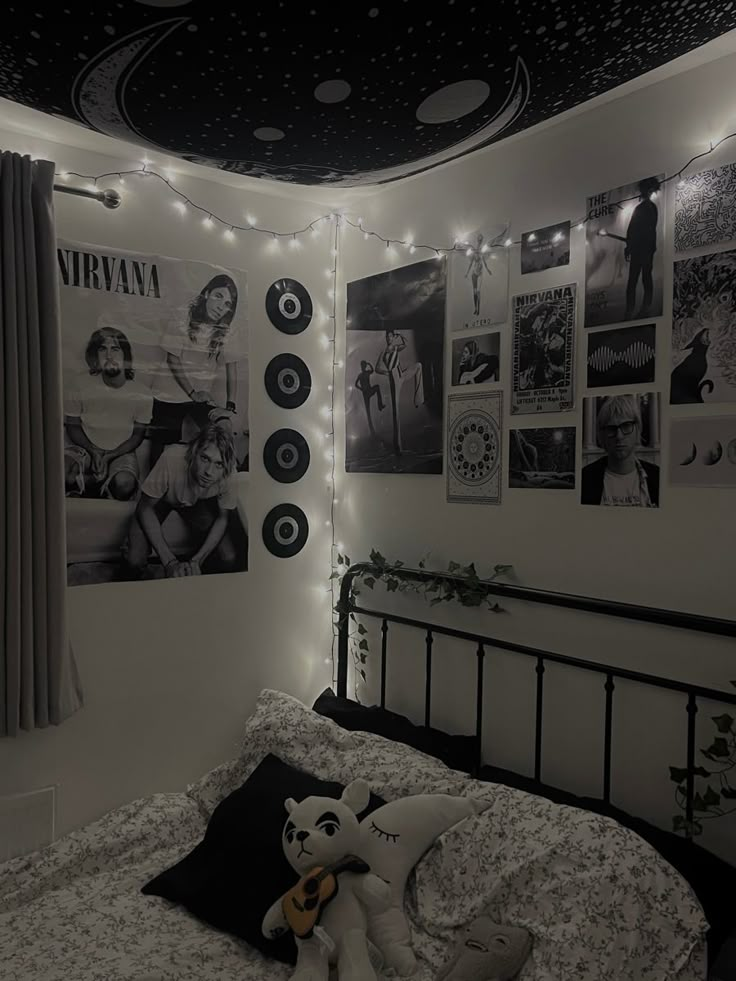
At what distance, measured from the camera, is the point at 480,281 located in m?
2.35

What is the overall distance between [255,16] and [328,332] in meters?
2.14

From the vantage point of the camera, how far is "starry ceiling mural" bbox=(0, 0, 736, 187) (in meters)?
0.81

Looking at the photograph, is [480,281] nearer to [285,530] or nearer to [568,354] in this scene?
[568,354]

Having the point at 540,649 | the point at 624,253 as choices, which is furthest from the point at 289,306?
the point at 540,649

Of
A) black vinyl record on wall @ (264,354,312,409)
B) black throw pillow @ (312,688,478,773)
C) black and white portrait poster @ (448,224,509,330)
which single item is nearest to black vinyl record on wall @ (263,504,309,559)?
black vinyl record on wall @ (264,354,312,409)

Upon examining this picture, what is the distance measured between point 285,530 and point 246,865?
1226mm

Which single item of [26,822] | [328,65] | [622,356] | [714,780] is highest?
[328,65]

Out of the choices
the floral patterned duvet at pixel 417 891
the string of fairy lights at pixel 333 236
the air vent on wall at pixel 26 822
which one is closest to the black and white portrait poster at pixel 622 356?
the string of fairy lights at pixel 333 236

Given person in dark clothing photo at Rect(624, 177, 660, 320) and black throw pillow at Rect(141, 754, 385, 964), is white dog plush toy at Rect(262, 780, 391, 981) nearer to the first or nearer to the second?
black throw pillow at Rect(141, 754, 385, 964)

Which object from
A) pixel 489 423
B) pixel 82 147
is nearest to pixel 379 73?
pixel 489 423

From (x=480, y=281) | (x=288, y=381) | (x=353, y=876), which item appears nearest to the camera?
(x=353, y=876)

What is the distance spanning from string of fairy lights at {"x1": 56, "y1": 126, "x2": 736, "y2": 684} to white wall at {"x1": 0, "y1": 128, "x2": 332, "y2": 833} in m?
0.02

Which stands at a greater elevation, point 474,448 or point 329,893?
point 474,448

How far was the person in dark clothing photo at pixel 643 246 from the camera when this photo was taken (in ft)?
6.24
